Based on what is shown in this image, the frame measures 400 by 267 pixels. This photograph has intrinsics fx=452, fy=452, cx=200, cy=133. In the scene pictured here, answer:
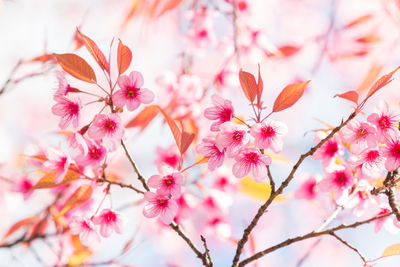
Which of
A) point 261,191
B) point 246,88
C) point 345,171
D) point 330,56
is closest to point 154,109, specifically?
point 246,88

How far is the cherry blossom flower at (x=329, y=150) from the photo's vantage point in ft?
2.59

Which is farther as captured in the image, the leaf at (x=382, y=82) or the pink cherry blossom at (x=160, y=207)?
the pink cherry blossom at (x=160, y=207)

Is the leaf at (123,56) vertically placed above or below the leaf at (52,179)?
above

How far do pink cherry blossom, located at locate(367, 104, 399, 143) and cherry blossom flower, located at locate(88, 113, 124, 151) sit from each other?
1.24ft

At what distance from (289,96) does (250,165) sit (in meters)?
0.12

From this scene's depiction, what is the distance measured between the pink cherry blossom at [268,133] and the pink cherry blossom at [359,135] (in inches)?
3.8

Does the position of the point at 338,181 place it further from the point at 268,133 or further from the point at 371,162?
the point at 268,133

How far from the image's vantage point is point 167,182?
2.32 feet

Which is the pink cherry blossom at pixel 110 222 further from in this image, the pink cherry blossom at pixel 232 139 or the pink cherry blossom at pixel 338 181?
the pink cherry blossom at pixel 338 181

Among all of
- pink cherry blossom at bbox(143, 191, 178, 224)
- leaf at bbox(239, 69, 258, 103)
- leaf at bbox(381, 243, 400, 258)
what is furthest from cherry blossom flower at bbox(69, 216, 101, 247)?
leaf at bbox(381, 243, 400, 258)

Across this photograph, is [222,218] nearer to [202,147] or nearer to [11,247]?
[11,247]

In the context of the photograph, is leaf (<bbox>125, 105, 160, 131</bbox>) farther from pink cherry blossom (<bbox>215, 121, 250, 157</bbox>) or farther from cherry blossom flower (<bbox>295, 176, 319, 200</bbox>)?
cherry blossom flower (<bbox>295, 176, 319, 200</bbox>)

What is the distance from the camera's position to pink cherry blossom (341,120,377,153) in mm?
672

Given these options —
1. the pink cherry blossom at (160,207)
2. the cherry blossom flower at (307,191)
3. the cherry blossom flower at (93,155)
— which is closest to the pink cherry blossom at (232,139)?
the pink cherry blossom at (160,207)
